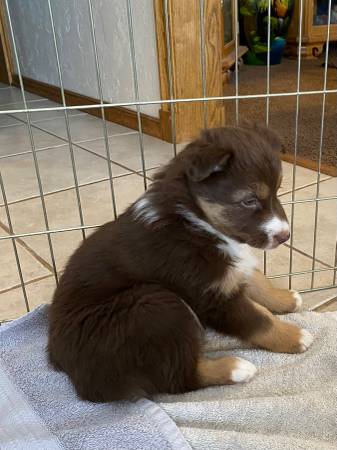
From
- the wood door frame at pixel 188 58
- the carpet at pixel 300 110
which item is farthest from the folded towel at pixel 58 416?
the wood door frame at pixel 188 58

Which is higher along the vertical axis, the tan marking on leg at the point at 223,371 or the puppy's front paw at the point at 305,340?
the tan marking on leg at the point at 223,371

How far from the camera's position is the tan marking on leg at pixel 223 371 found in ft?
4.74

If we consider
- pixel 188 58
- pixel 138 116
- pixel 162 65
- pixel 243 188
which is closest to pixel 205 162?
pixel 243 188

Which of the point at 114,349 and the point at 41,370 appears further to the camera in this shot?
the point at 41,370

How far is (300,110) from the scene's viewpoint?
4.30 metres

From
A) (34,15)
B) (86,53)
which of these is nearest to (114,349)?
(86,53)

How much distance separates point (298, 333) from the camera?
162 cm

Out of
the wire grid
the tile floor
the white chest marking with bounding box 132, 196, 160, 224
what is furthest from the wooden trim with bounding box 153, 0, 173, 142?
the white chest marking with bounding box 132, 196, 160, 224

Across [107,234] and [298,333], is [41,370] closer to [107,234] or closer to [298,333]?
[107,234]

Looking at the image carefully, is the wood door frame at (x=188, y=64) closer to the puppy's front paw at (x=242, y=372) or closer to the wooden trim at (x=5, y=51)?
the puppy's front paw at (x=242, y=372)

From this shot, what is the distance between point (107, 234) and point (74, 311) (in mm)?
257

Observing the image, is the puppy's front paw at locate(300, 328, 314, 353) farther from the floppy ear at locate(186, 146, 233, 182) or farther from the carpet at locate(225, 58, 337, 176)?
the carpet at locate(225, 58, 337, 176)

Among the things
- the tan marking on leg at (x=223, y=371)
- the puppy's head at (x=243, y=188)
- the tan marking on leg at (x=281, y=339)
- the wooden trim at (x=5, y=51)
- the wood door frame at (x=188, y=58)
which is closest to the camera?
the puppy's head at (x=243, y=188)

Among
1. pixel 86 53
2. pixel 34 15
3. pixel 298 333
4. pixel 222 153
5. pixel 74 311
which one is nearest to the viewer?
pixel 222 153
